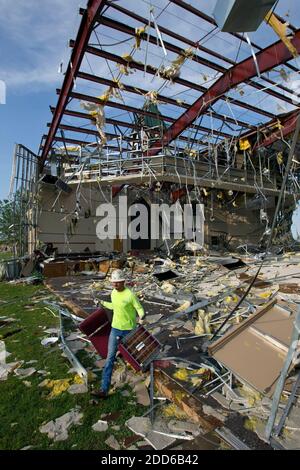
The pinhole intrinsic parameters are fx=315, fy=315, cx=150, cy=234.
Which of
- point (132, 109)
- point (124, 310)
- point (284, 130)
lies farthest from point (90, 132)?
point (124, 310)

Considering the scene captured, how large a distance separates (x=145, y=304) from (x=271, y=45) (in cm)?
1037

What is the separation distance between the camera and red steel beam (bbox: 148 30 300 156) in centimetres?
1121

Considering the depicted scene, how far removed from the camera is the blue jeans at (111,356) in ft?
12.9

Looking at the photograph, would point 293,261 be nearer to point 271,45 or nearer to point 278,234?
point 278,234

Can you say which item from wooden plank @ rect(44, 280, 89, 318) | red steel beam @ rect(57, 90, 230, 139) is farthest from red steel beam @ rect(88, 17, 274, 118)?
wooden plank @ rect(44, 280, 89, 318)

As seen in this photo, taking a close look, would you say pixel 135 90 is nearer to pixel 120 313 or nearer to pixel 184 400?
pixel 120 313

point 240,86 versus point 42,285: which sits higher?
point 240,86

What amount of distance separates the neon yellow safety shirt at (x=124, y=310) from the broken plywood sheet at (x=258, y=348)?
44.1 inches

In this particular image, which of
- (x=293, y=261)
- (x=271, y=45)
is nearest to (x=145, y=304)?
(x=293, y=261)

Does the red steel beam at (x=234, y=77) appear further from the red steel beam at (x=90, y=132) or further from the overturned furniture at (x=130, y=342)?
the overturned furniture at (x=130, y=342)

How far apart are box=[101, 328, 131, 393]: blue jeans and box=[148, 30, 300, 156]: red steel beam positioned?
1144 cm

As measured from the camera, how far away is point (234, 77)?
12797 mm

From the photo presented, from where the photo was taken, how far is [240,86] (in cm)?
1323
